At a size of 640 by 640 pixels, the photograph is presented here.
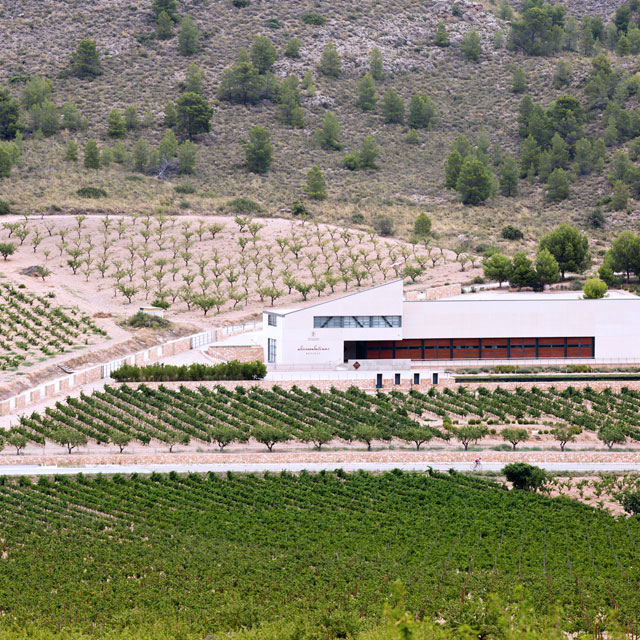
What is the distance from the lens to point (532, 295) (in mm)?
75938

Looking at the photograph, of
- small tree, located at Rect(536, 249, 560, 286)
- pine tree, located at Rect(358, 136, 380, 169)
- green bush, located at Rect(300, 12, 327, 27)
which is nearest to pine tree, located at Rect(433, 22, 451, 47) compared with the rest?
green bush, located at Rect(300, 12, 327, 27)

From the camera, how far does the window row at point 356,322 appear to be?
65.4 m

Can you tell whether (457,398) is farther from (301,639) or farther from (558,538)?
(301,639)

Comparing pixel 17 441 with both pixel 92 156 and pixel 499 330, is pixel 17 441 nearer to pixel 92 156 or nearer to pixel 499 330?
pixel 499 330

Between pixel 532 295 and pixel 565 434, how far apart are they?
25.1 meters

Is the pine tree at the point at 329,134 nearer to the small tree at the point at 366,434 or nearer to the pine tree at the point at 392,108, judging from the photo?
the pine tree at the point at 392,108

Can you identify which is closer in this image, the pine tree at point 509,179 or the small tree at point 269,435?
the small tree at point 269,435

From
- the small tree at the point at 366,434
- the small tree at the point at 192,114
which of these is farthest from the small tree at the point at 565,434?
the small tree at the point at 192,114

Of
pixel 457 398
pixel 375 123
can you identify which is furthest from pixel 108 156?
pixel 457 398

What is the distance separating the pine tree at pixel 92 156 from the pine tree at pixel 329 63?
1444 inches

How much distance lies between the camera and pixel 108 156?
372 ft

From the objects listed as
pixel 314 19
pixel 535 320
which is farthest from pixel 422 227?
pixel 314 19

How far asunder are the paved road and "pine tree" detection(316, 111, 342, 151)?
260 feet

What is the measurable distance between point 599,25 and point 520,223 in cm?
4856
